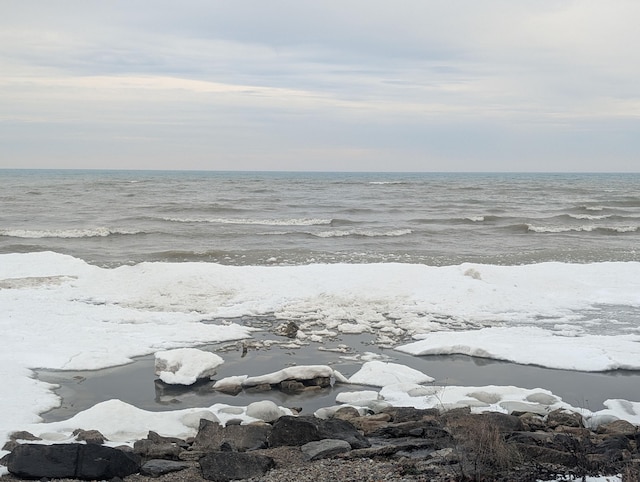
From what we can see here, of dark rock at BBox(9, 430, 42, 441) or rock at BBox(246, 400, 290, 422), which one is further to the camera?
rock at BBox(246, 400, 290, 422)

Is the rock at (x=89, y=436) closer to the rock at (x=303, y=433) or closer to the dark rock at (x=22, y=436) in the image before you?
the dark rock at (x=22, y=436)

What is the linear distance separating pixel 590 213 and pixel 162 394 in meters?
36.2

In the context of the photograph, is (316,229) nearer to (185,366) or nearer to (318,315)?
(318,315)

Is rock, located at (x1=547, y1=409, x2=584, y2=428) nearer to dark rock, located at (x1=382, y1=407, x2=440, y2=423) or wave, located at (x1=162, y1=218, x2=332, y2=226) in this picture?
dark rock, located at (x1=382, y1=407, x2=440, y2=423)

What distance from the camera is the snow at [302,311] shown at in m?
9.48

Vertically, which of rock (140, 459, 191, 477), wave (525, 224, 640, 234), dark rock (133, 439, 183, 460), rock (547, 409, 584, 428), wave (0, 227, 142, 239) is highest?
rock (140, 459, 191, 477)

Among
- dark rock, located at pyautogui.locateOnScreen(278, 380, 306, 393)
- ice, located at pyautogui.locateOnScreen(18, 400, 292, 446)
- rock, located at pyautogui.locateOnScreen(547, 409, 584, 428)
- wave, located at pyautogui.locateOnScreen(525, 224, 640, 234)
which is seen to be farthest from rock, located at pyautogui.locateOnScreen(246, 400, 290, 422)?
wave, located at pyautogui.locateOnScreen(525, 224, 640, 234)

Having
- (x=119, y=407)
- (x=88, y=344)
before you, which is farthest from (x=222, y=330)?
(x=119, y=407)

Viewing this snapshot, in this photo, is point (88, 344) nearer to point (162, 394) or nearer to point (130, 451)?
point (162, 394)

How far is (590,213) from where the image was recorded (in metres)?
39.8

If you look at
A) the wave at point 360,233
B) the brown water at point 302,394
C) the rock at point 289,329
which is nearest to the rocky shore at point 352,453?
the brown water at point 302,394

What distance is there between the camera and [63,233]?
27.2m

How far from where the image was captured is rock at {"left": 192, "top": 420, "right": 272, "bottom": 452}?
20.4 feet

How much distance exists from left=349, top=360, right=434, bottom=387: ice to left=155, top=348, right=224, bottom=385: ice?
6.01 ft
